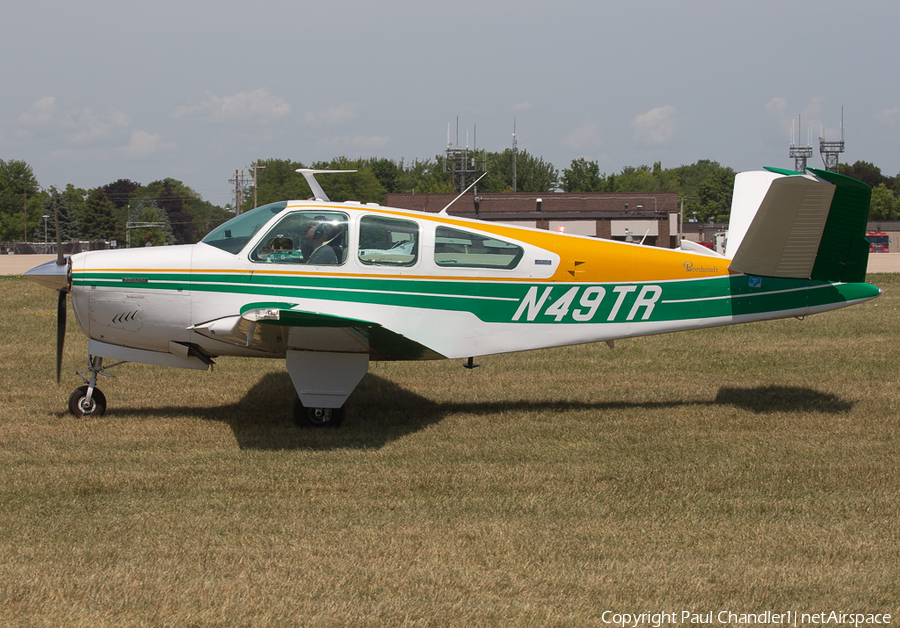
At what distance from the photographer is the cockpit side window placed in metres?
6.93

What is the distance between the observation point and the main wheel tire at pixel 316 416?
7246mm

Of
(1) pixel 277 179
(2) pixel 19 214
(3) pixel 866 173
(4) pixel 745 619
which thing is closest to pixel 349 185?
(1) pixel 277 179

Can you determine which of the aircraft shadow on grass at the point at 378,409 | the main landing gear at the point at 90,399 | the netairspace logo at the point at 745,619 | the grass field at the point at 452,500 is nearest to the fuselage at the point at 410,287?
the main landing gear at the point at 90,399

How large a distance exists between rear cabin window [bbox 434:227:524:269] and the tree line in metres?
54.4

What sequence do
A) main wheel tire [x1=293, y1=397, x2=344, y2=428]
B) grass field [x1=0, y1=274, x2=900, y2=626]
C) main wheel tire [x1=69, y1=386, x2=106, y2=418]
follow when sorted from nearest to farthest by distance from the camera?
grass field [x1=0, y1=274, x2=900, y2=626] < main wheel tire [x1=293, y1=397, x2=344, y2=428] < main wheel tire [x1=69, y1=386, x2=106, y2=418]

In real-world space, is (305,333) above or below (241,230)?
below

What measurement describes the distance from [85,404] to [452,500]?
4.36m

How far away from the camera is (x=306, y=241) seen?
273 inches

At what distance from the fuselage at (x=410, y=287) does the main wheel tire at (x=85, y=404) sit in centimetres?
78

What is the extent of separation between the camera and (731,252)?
8047 millimetres

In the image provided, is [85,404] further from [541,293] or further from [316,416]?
[541,293]

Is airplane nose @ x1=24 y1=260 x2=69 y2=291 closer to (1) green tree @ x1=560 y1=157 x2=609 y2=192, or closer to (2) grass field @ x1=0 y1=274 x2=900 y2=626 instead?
(2) grass field @ x1=0 y1=274 x2=900 y2=626

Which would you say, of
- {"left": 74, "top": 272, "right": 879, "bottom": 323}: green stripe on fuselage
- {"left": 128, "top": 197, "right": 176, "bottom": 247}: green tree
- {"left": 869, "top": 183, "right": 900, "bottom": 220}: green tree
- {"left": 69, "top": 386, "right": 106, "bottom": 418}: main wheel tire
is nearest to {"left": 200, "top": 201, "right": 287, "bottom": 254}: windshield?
{"left": 74, "top": 272, "right": 879, "bottom": 323}: green stripe on fuselage

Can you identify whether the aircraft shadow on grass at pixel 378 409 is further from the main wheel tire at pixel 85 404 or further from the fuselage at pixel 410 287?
the fuselage at pixel 410 287
